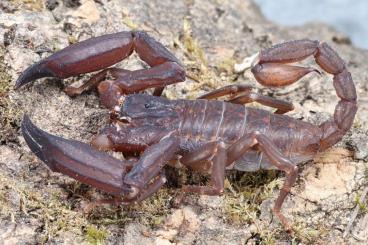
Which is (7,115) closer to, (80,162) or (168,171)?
(80,162)

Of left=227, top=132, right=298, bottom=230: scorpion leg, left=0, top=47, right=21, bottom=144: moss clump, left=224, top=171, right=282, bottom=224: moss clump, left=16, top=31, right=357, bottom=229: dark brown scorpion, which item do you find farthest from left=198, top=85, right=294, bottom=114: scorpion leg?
left=0, top=47, right=21, bottom=144: moss clump

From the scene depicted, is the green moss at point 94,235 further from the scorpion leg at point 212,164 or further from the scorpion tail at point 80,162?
the scorpion leg at point 212,164

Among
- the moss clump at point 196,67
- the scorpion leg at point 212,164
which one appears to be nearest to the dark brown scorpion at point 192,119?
the scorpion leg at point 212,164

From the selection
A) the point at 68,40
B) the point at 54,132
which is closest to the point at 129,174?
the point at 54,132

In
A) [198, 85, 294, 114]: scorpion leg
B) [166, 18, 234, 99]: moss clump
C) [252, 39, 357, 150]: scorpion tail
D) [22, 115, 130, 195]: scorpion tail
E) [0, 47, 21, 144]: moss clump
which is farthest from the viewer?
[166, 18, 234, 99]: moss clump

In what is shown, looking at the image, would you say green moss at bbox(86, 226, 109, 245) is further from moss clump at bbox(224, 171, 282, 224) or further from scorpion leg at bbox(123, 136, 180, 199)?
moss clump at bbox(224, 171, 282, 224)

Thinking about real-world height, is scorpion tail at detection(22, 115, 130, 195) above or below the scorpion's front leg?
below

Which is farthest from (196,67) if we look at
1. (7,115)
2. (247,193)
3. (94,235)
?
(94,235)
